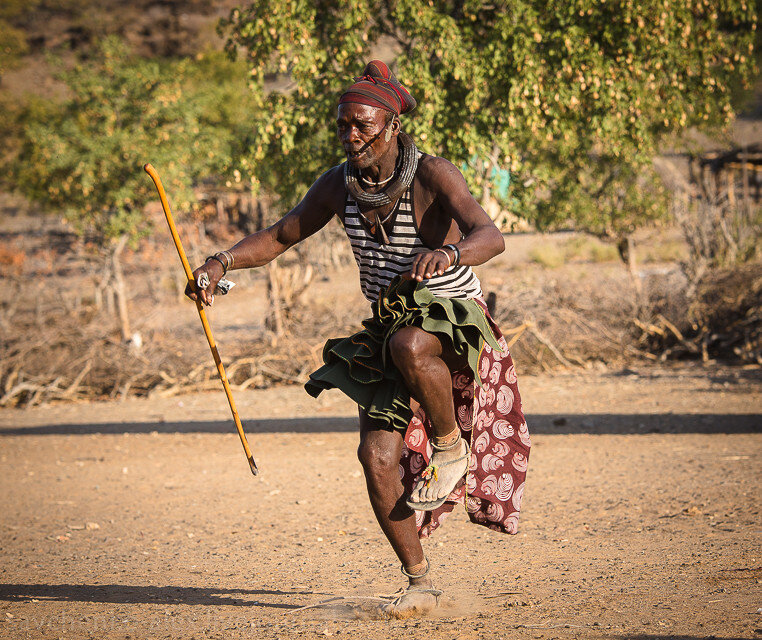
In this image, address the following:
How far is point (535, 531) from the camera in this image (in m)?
4.47

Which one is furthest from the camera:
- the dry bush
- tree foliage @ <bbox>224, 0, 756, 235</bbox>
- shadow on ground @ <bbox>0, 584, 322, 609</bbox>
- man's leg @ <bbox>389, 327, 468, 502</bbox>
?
the dry bush

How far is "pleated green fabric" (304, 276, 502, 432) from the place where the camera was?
2932 mm

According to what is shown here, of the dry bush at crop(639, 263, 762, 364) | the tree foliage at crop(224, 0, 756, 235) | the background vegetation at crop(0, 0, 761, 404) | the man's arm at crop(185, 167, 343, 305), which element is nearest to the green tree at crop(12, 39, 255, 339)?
the background vegetation at crop(0, 0, 761, 404)

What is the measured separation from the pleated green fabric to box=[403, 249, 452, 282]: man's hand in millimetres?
248

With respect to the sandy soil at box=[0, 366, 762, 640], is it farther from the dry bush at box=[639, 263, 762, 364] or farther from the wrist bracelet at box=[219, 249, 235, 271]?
the dry bush at box=[639, 263, 762, 364]

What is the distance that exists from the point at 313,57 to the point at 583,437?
12.9ft

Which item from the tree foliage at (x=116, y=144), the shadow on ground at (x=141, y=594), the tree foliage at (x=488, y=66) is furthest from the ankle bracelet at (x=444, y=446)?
the tree foliage at (x=116, y=144)

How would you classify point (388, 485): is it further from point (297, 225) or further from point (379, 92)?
point (379, 92)

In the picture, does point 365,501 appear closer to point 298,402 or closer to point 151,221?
point 298,402

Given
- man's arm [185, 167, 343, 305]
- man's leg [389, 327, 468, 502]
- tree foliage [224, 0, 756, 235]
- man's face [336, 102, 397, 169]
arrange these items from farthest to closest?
1. tree foliage [224, 0, 756, 235]
2. man's arm [185, 167, 343, 305]
3. man's face [336, 102, 397, 169]
4. man's leg [389, 327, 468, 502]

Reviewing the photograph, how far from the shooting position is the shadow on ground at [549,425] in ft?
23.9

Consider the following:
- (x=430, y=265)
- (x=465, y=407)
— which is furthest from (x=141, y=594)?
(x=430, y=265)

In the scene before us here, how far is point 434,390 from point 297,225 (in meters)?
0.93

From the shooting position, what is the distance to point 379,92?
3.03 meters
